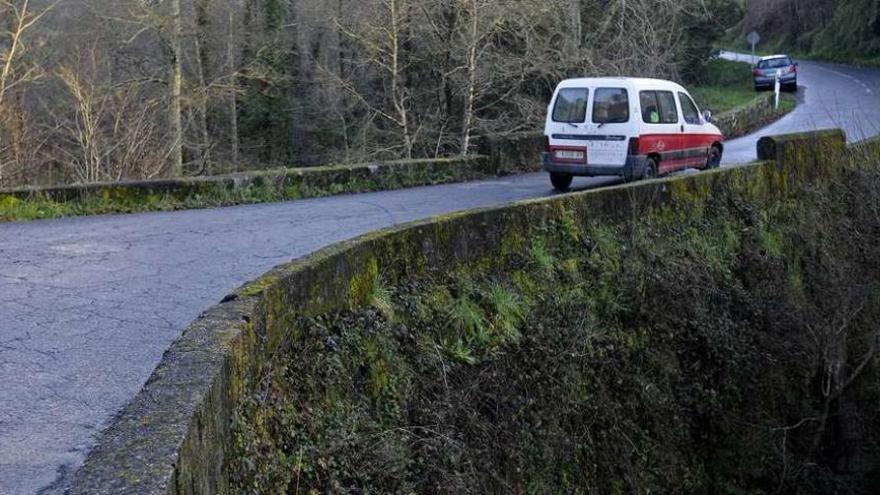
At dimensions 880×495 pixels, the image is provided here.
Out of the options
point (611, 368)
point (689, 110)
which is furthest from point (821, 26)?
point (611, 368)

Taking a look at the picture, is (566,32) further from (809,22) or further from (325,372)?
(809,22)

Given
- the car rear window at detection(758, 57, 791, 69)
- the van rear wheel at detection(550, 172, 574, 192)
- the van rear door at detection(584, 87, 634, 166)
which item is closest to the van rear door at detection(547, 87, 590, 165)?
the van rear door at detection(584, 87, 634, 166)

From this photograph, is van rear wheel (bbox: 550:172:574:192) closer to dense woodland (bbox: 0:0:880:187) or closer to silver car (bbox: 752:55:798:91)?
dense woodland (bbox: 0:0:880:187)

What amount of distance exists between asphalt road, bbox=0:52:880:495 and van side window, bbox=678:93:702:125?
345 cm

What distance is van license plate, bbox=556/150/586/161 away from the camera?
1424cm

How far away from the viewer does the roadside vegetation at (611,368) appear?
598 cm

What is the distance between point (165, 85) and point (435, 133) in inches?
302

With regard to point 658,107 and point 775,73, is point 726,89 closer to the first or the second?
point 775,73

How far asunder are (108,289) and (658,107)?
9.86 metres

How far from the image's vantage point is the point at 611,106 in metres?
14.0

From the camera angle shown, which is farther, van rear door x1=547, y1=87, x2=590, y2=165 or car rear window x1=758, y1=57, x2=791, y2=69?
car rear window x1=758, y1=57, x2=791, y2=69

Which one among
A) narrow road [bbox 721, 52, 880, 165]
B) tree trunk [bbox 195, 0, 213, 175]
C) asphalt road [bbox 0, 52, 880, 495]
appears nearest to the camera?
asphalt road [bbox 0, 52, 880, 495]

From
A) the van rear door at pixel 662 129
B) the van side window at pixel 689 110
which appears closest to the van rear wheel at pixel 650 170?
the van rear door at pixel 662 129

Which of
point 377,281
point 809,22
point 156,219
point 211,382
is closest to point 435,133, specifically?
point 156,219
